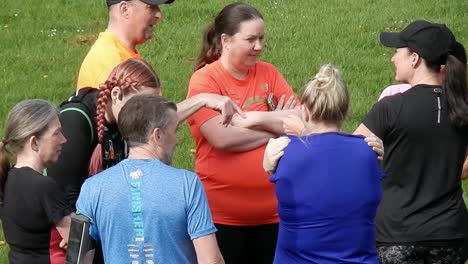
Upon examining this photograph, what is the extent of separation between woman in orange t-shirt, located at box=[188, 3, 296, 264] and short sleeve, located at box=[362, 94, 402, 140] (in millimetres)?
541

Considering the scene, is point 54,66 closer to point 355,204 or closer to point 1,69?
point 1,69

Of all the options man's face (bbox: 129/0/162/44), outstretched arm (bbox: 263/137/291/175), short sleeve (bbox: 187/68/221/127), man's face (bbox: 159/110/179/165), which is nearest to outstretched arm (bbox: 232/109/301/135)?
short sleeve (bbox: 187/68/221/127)

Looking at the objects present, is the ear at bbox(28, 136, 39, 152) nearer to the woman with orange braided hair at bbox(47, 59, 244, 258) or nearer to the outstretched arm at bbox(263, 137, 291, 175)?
the woman with orange braided hair at bbox(47, 59, 244, 258)

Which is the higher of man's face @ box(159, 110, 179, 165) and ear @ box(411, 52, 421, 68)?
ear @ box(411, 52, 421, 68)

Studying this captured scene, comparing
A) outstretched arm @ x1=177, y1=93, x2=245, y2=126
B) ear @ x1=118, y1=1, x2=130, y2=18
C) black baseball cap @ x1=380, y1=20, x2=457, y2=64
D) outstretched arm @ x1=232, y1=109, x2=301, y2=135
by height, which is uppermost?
ear @ x1=118, y1=1, x2=130, y2=18

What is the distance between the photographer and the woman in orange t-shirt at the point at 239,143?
Answer: 576 centimetres

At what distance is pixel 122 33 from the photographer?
223 inches

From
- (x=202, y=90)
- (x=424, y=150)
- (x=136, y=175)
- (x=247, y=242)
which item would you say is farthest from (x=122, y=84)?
(x=424, y=150)

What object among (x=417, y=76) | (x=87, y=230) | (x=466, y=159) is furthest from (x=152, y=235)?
(x=466, y=159)

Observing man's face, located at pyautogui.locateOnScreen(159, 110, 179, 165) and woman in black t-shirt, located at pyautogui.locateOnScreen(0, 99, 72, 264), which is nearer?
man's face, located at pyautogui.locateOnScreen(159, 110, 179, 165)

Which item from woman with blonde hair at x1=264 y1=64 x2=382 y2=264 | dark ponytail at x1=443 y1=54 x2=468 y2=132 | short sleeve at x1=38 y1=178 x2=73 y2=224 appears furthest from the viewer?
dark ponytail at x1=443 y1=54 x2=468 y2=132

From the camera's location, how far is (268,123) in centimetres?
570

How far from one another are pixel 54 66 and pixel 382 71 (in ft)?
12.4

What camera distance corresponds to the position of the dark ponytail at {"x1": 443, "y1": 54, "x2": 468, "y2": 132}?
5340 millimetres
